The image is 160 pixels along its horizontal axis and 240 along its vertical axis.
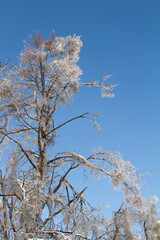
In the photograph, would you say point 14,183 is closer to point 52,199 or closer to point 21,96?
point 52,199

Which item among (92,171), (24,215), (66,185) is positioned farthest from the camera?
(66,185)

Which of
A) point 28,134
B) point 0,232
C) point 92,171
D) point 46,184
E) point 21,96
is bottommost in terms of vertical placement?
point 0,232

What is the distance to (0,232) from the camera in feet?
13.3

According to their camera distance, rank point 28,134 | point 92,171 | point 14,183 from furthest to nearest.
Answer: point 28,134 → point 92,171 → point 14,183

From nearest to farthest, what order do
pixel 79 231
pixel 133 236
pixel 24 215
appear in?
pixel 24 215
pixel 79 231
pixel 133 236

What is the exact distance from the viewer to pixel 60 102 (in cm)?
641

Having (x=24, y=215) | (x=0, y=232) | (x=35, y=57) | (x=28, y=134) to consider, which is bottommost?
(x=0, y=232)

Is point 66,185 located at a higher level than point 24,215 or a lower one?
higher

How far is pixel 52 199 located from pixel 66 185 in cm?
94

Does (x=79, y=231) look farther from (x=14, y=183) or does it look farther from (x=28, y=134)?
(x=28, y=134)

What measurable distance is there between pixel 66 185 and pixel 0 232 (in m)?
1.94

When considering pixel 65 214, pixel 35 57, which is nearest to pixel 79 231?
pixel 65 214

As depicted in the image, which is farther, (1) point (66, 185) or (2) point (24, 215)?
(1) point (66, 185)

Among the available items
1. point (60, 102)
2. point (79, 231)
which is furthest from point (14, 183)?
point (60, 102)
